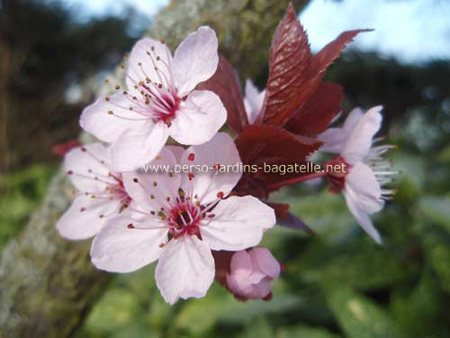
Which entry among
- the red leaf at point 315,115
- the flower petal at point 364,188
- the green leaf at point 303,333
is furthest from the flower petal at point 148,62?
the green leaf at point 303,333

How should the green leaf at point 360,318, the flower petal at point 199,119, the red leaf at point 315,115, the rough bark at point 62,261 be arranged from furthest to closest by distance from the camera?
the green leaf at point 360,318
the rough bark at point 62,261
the red leaf at point 315,115
the flower petal at point 199,119

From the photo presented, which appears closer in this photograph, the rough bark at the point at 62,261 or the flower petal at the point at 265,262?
the flower petal at the point at 265,262

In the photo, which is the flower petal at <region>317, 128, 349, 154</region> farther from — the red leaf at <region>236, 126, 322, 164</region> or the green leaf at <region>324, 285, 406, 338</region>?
the green leaf at <region>324, 285, 406, 338</region>

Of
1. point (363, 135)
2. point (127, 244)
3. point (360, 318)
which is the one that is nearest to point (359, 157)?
point (363, 135)

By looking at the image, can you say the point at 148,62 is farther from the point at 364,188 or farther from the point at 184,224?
the point at 364,188

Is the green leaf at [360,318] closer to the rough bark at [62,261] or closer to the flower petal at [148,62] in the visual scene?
the rough bark at [62,261]

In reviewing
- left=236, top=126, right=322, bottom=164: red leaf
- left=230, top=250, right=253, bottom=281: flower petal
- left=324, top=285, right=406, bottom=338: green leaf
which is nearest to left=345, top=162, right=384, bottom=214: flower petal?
left=236, top=126, right=322, bottom=164: red leaf

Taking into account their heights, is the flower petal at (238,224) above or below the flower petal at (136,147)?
below
